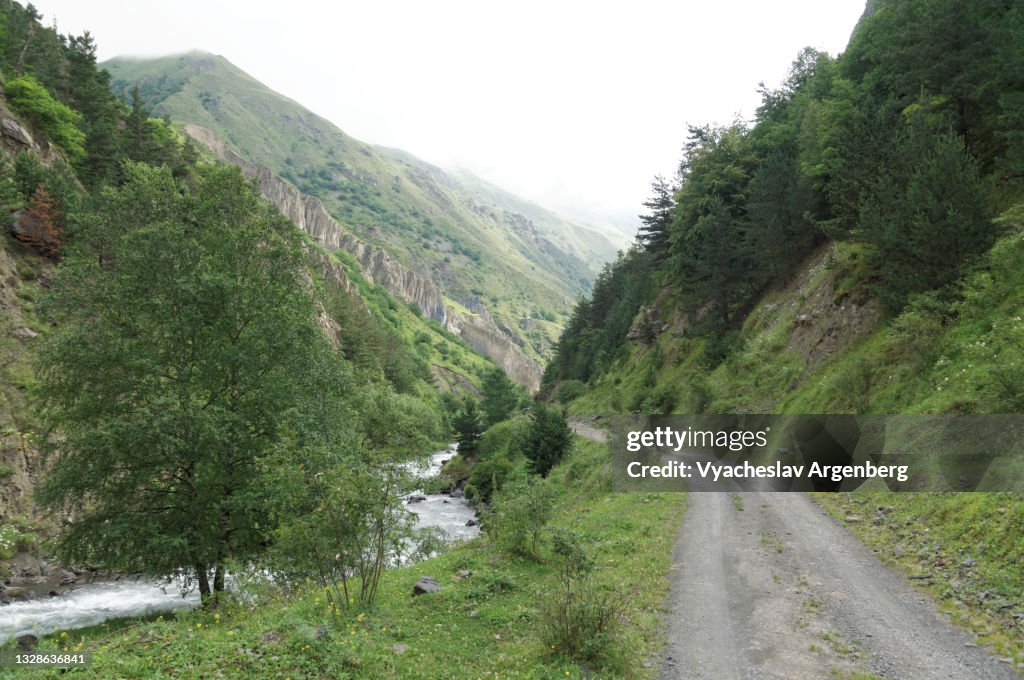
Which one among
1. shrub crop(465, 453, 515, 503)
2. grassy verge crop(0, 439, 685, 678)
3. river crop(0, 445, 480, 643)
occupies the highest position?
grassy verge crop(0, 439, 685, 678)

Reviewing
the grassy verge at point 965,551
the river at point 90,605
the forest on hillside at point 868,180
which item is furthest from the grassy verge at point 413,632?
the forest on hillside at point 868,180

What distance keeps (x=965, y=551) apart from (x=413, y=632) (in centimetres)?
1473

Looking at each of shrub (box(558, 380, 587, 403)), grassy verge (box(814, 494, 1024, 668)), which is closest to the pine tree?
shrub (box(558, 380, 587, 403))

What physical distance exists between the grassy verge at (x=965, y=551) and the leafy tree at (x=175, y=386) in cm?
1777

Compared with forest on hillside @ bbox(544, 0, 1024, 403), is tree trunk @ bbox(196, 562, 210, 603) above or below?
below

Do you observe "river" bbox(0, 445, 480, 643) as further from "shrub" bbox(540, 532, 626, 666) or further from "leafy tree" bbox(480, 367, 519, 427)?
"leafy tree" bbox(480, 367, 519, 427)

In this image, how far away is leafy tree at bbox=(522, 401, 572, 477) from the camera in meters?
43.2

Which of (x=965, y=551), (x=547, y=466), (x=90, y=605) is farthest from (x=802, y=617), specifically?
(x=547, y=466)

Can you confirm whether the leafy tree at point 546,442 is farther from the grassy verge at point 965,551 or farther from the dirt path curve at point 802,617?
the grassy verge at point 965,551

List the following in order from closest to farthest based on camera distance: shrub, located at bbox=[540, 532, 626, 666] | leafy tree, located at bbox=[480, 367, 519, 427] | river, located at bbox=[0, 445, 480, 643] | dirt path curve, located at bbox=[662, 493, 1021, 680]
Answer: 1. dirt path curve, located at bbox=[662, 493, 1021, 680]
2. shrub, located at bbox=[540, 532, 626, 666]
3. river, located at bbox=[0, 445, 480, 643]
4. leafy tree, located at bbox=[480, 367, 519, 427]

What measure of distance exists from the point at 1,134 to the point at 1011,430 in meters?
71.6

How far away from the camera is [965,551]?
45.2 feet

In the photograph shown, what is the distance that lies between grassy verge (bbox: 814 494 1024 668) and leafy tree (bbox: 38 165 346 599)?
1777 cm

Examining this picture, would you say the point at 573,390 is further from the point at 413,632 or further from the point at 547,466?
the point at 413,632
